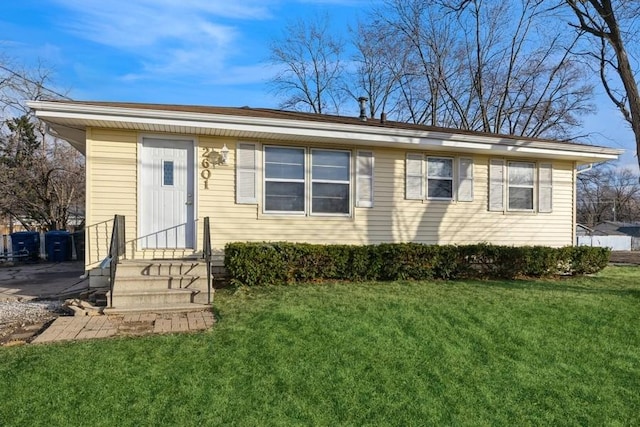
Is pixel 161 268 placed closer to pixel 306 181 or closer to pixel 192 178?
pixel 192 178

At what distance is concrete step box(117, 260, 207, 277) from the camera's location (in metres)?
6.22

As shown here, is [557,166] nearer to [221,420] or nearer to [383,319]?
[383,319]

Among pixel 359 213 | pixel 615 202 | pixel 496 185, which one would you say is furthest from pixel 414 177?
pixel 615 202

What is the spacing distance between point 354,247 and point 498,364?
3.67 m

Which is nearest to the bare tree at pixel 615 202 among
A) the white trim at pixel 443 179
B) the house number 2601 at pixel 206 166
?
the white trim at pixel 443 179

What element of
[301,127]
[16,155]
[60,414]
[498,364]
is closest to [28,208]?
[16,155]

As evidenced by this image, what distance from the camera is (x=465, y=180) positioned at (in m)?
9.35

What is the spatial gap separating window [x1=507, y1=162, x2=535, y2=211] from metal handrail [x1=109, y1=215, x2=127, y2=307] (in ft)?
26.8

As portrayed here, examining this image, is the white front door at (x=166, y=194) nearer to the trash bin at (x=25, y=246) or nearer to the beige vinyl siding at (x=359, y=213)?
the beige vinyl siding at (x=359, y=213)

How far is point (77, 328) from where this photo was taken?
4.80 m

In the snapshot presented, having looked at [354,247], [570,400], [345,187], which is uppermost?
[345,187]

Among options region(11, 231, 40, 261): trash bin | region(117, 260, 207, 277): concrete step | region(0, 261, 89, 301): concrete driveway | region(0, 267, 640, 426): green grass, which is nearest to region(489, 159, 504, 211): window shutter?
region(0, 267, 640, 426): green grass

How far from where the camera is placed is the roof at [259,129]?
6641mm

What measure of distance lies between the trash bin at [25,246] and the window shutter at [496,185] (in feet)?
44.4
